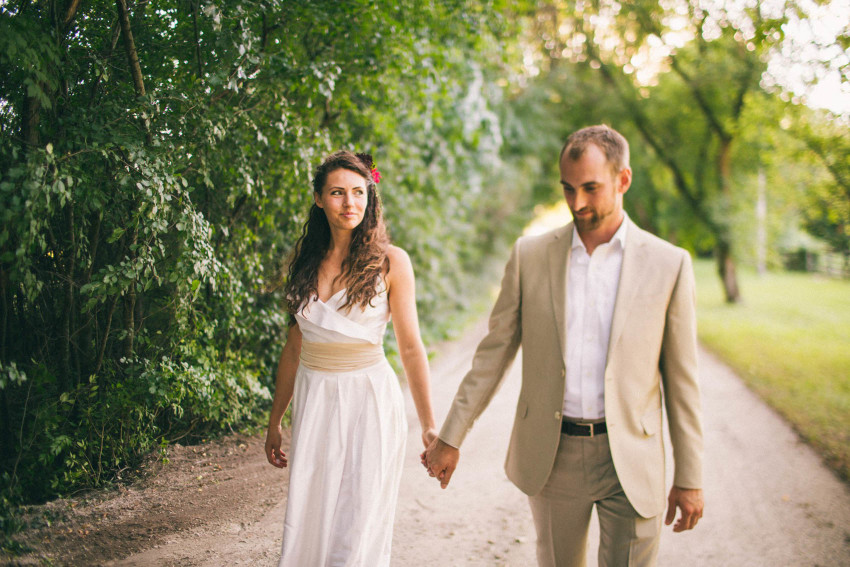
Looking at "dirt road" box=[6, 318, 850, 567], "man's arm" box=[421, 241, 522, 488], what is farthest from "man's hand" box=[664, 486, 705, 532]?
"dirt road" box=[6, 318, 850, 567]

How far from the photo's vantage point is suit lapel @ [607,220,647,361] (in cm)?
250

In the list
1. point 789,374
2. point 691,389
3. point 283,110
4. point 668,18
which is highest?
point 668,18

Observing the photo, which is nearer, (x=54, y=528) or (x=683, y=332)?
(x=683, y=332)

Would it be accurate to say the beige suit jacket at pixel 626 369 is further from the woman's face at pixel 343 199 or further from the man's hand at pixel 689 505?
A: the woman's face at pixel 343 199

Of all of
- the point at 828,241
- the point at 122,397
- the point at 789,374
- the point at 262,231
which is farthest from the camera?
the point at 789,374

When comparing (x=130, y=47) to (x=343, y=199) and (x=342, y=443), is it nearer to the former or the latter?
(x=343, y=199)

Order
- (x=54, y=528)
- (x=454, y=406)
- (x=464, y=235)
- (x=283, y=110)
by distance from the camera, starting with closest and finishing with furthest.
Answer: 1. (x=454, y=406)
2. (x=54, y=528)
3. (x=283, y=110)
4. (x=464, y=235)

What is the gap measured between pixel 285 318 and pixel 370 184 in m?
2.67

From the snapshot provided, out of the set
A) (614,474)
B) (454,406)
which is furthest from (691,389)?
(454,406)

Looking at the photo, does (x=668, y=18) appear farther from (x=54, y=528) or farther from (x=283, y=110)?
(x=54, y=528)

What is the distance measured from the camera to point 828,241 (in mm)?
8867

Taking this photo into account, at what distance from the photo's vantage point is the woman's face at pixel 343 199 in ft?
10.2

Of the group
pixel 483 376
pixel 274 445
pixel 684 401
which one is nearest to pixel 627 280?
pixel 684 401

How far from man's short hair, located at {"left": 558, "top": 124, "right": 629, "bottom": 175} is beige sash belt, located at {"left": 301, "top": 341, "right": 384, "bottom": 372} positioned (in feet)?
4.47
